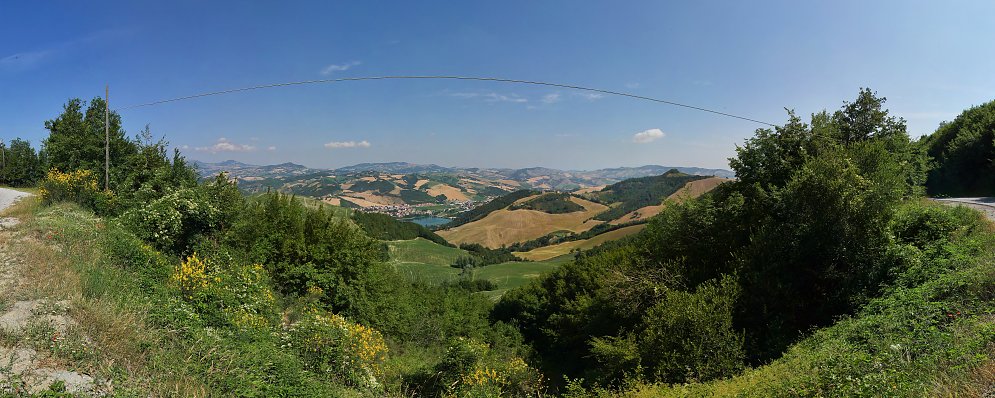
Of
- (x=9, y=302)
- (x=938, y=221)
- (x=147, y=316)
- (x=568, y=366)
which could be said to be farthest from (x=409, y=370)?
(x=938, y=221)

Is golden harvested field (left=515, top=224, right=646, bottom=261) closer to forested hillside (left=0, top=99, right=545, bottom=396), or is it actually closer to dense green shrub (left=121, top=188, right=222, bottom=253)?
Result: forested hillside (left=0, top=99, right=545, bottom=396)

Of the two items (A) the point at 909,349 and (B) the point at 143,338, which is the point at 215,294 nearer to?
(B) the point at 143,338

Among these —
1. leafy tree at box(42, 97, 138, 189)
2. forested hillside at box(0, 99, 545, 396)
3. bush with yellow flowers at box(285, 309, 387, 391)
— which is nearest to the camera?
forested hillside at box(0, 99, 545, 396)

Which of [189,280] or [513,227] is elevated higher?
[189,280]

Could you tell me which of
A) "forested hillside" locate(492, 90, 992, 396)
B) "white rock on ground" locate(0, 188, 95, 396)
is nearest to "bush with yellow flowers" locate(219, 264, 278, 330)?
"white rock on ground" locate(0, 188, 95, 396)

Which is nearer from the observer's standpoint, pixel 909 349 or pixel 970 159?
pixel 909 349

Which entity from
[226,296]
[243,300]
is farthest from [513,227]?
[226,296]
